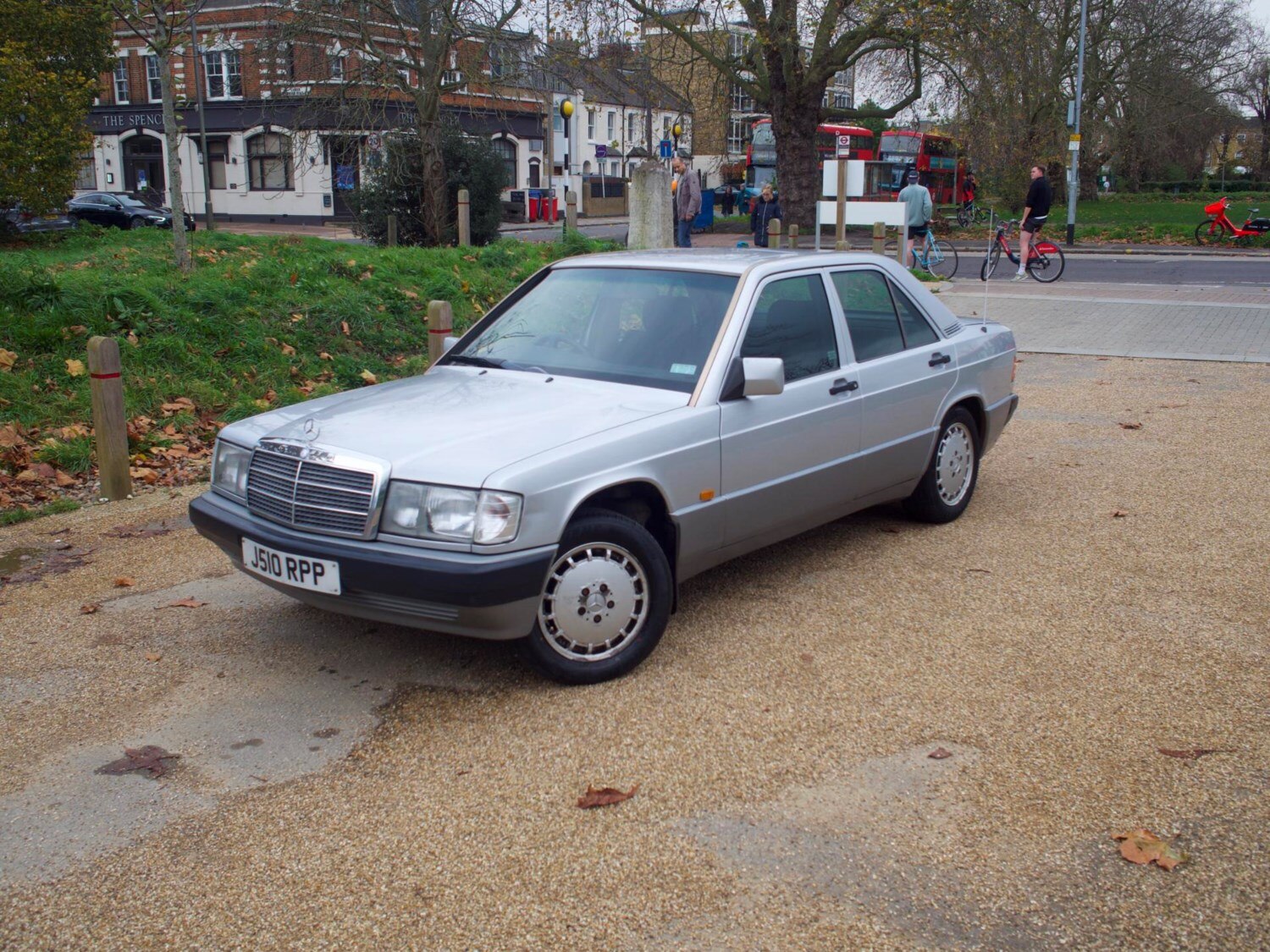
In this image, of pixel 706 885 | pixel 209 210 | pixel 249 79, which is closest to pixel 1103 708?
pixel 706 885

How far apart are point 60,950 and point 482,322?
147 inches

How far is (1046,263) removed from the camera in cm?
2103

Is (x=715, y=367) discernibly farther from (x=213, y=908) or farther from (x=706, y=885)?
(x=213, y=908)

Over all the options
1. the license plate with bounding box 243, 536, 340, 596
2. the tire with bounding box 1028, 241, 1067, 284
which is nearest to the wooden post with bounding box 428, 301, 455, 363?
the license plate with bounding box 243, 536, 340, 596

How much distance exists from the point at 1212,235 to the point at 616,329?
2990 centimetres

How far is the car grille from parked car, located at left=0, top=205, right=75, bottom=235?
23187 millimetres

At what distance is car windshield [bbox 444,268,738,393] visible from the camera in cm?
509

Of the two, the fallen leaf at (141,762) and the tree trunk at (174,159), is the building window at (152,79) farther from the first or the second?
the fallen leaf at (141,762)

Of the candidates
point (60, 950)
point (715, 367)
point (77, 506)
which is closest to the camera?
point (60, 950)

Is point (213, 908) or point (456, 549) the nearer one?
point (213, 908)

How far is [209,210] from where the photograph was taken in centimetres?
3691

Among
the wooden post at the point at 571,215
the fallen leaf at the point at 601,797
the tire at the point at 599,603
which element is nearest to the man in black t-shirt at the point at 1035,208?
the wooden post at the point at 571,215

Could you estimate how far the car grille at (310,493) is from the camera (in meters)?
4.18

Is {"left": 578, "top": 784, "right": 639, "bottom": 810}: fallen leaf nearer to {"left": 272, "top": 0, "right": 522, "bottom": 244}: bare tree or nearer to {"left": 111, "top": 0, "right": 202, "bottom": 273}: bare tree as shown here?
{"left": 111, "top": 0, "right": 202, "bottom": 273}: bare tree
